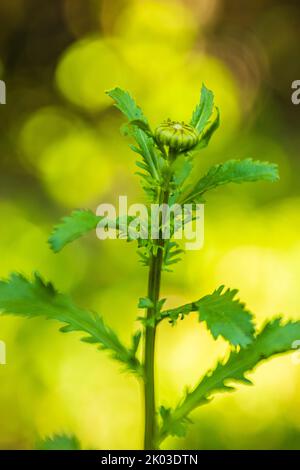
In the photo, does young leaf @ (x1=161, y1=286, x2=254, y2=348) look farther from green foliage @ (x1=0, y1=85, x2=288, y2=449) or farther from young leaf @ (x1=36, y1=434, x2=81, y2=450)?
young leaf @ (x1=36, y1=434, x2=81, y2=450)

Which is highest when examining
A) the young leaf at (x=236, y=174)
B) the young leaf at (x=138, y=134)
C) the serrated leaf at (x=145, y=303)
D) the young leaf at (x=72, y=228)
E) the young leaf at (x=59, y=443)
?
the young leaf at (x=138, y=134)

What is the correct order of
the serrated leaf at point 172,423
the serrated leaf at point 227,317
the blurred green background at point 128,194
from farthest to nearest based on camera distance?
the blurred green background at point 128,194 → the serrated leaf at point 172,423 → the serrated leaf at point 227,317

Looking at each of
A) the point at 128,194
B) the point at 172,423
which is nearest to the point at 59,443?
the point at 172,423

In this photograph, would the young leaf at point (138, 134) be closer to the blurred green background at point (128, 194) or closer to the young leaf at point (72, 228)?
the young leaf at point (72, 228)

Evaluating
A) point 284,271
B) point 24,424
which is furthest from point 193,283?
point 24,424

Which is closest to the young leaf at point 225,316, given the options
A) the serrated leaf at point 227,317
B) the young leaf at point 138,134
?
the serrated leaf at point 227,317

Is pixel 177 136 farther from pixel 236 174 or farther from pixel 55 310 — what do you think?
pixel 55 310

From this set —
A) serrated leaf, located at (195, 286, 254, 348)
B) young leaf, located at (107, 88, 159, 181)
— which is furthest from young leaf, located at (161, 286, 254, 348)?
young leaf, located at (107, 88, 159, 181)
